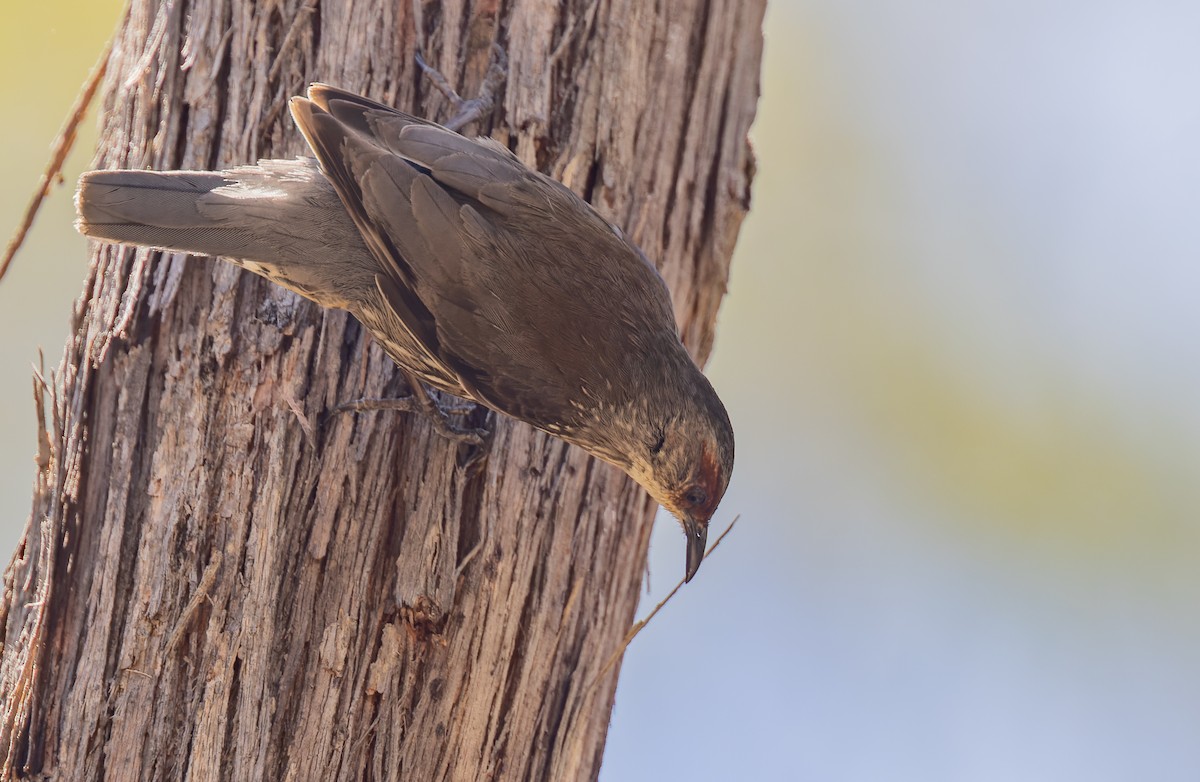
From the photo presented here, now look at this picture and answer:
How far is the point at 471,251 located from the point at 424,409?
0.58 meters

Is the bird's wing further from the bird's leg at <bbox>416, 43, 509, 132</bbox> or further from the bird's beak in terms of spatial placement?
the bird's beak

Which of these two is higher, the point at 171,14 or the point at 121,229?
the point at 171,14

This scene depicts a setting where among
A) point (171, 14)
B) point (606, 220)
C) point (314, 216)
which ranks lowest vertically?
point (314, 216)

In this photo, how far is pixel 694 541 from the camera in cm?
385

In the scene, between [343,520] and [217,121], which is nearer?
[343,520]

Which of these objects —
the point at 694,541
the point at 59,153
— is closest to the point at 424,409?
the point at 694,541

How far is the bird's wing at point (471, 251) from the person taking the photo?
11.0 ft

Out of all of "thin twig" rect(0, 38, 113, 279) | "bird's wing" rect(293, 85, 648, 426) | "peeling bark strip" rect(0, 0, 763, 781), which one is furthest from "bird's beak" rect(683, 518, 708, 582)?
"thin twig" rect(0, 38, 113, 279)

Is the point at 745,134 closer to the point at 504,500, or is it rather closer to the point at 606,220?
the point at 606,220

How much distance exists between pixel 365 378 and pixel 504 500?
66cm

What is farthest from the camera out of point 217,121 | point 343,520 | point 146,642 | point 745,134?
point 745,134

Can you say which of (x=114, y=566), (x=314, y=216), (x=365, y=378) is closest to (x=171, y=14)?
(x=314, y=216)

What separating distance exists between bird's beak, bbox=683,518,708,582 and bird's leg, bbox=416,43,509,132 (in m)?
1.73

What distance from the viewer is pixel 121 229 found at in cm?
314
